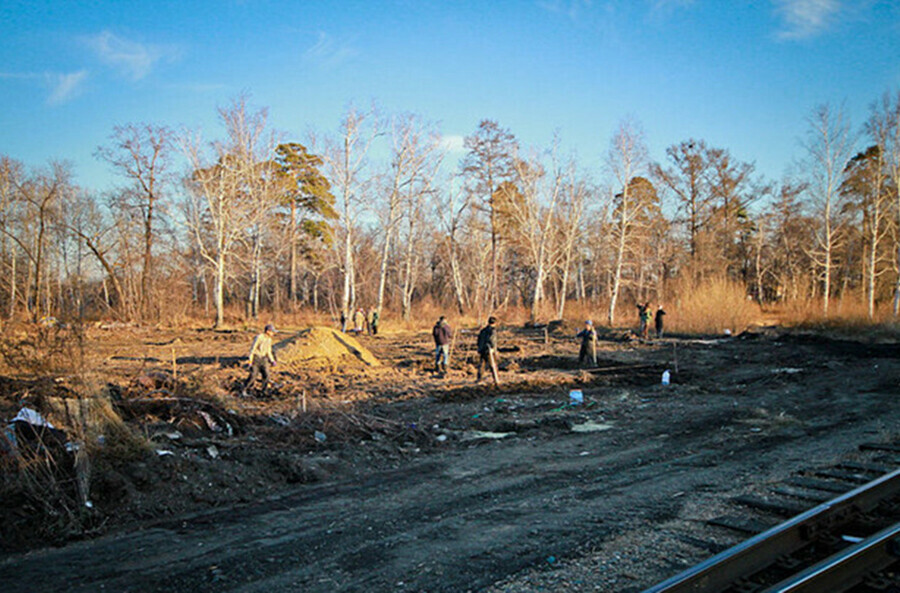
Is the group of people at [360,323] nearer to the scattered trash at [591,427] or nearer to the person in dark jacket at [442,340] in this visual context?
the person in dark jacket at [442,340]

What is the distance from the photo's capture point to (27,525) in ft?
18.7

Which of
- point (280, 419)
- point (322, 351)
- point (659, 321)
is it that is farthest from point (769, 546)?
point (659, 321)

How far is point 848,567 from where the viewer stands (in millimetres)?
4113

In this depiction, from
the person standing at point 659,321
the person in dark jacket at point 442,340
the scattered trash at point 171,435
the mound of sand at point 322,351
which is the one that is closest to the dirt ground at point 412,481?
the scattered trash at point 171,435

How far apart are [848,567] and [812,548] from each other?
28.6 inches

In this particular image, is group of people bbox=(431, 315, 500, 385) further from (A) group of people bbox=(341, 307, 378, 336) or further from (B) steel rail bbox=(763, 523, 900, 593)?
(A) group of people bbox=(341, 307, 378, 336)

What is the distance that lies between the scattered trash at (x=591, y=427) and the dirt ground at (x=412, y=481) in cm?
6

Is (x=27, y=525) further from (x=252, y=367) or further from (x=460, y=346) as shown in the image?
(x=460, y=346)

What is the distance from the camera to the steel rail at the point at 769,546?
392cm

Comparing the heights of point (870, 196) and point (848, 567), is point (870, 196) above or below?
above

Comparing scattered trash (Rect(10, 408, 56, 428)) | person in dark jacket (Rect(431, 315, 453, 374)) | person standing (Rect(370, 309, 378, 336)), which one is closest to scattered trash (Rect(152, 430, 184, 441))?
scattered trash (Rect(10, 408, 56, 428))

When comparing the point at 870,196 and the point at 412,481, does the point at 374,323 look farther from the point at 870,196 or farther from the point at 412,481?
the point at 870,196

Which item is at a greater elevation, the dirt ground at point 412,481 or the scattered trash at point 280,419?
the scattered trash at point 280,419

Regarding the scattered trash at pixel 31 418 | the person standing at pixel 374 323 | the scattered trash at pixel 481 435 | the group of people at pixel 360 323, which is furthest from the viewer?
the person standing at pixel 374 323
